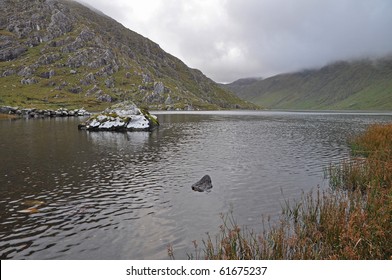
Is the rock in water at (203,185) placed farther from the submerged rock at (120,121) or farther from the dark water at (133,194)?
the submerged rock at (120,121)

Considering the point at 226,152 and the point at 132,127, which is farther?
the point at 132,127

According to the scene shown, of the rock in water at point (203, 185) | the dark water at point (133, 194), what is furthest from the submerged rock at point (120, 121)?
the rock in water at point (203, 185)

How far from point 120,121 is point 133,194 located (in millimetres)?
55796

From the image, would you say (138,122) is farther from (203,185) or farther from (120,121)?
(203,185)

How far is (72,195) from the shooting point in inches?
907

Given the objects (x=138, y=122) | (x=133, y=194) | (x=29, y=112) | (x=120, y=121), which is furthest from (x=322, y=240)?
(x=29, y=112)

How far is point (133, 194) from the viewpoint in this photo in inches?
930

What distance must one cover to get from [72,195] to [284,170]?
840 inches

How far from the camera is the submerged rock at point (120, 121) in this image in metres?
75.4

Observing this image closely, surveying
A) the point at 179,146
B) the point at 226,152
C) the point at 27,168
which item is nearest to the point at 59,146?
the point at 27,168

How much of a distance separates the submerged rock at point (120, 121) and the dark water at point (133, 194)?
3062 centimetres

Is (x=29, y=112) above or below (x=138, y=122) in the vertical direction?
→ above

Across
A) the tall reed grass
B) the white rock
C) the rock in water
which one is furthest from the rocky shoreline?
the tall reed grass
